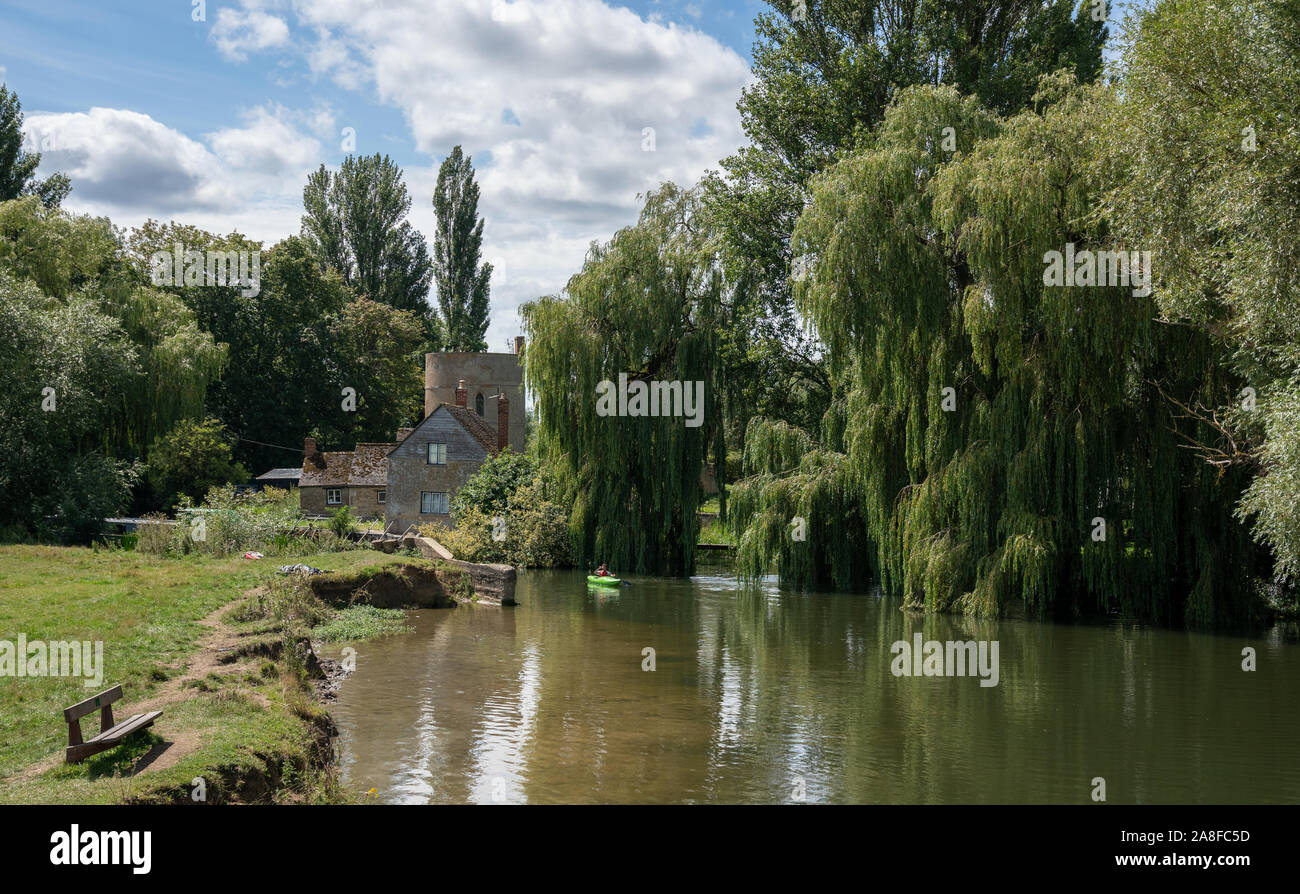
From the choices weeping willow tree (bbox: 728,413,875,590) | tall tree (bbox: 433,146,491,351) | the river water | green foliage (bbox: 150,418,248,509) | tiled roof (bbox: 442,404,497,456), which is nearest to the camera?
the river water

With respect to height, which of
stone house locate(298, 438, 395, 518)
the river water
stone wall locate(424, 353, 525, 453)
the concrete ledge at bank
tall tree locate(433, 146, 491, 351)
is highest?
tall tree locate(433, 146, 491, 351)

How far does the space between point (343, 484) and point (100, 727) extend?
40287 mm

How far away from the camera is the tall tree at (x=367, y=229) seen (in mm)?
67000

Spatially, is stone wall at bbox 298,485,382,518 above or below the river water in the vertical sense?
above

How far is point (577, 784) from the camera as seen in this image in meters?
10.3

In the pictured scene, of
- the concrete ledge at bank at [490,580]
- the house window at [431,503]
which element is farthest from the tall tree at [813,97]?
the house window at [431,503]

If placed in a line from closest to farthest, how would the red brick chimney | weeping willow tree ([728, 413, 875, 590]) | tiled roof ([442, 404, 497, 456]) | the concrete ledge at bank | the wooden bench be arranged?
the wooden bench, the concrete ledge at bank, weeping willow tree ([728, 413, 875, 590]), tiled roof ([442, 404, 497, 456]), the red brick chimney

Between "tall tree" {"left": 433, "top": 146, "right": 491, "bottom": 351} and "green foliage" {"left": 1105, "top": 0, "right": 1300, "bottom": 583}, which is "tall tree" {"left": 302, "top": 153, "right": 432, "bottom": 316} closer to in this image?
"tall tree" {"left": 433, "top": 146, "right": 491, "bottom": 351}

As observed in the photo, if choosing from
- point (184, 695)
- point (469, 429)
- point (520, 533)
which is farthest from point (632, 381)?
point (184, 695)

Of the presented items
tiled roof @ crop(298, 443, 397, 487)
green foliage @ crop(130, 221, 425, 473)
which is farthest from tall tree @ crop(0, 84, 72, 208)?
tiled roof @ crop(298, 443, 397, 487)

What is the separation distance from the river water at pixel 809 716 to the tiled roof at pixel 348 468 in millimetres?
27522

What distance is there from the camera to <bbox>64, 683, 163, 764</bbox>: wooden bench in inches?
308

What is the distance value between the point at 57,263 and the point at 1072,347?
1262 inches

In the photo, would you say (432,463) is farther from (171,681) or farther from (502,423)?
(171,681)
